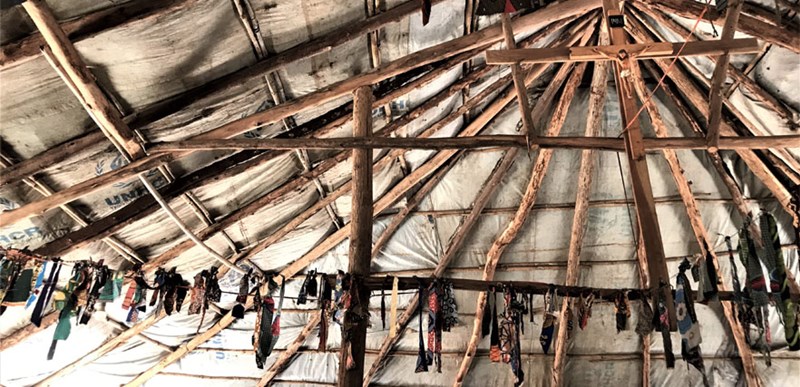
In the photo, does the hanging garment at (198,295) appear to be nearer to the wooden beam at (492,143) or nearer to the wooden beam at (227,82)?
the wooden beam at (492,143)

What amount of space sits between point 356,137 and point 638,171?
2186 millimetres

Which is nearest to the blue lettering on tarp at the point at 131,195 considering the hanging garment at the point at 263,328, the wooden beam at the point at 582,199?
the hanging garment at the point at 263,328

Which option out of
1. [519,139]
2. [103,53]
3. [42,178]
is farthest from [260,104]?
[519,139]

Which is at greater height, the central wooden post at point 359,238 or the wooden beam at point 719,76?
the wooden beam at point 719,76

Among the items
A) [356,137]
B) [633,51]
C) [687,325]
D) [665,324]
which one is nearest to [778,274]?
[687,325]

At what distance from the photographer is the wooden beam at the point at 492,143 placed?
160 inches

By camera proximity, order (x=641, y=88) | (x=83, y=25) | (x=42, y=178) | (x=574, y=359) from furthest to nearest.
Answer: (x=574, y=359)
(x=641, y=88)
(x=42, y=178)
(x=83, y=25)

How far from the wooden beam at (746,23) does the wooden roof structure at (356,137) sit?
0.06ft

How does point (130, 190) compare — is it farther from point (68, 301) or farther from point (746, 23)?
point (746, 23)

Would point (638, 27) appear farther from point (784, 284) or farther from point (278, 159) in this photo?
point (278, 159)

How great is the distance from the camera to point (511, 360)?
4809 millimetres

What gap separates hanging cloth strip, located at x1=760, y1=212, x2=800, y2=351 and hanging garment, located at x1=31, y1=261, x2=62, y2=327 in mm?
5150

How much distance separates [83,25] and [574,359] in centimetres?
631

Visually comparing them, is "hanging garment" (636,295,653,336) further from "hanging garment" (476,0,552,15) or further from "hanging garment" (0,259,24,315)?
"hanging garment" (0,259,24,315)
